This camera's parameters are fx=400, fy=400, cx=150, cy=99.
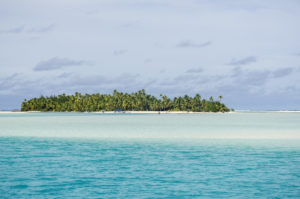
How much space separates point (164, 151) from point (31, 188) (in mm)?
15464

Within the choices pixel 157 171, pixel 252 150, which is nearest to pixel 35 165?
pixel 157 171

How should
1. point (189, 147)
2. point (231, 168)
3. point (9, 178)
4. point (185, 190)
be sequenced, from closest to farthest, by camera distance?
1. point (185, 190)
2. point (9, 178)
3. point (231, 168)
4. point (189, 147)

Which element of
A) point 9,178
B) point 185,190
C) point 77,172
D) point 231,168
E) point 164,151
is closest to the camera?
point 185,190

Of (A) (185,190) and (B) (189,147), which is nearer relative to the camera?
(A) (185,190)

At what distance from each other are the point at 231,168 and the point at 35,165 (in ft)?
39.3

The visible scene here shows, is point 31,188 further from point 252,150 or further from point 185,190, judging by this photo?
point 252,150

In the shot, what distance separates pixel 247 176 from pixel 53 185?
397 inches

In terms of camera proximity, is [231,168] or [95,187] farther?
[231,168]

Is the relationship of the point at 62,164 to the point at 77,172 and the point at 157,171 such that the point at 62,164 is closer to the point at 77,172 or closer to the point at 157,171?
the point at 77,172

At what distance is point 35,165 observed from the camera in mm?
24750

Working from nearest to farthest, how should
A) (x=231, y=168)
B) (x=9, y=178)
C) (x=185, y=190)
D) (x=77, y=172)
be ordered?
(x=185, y=190)
(x=9, y=178)
(x=77, y=172)
(x=231, y=168)

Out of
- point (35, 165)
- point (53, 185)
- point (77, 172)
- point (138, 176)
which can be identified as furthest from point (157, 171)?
point (35, 165)

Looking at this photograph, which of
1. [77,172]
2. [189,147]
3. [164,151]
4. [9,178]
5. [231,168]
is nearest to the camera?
[9,178]

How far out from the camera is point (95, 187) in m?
18.6
